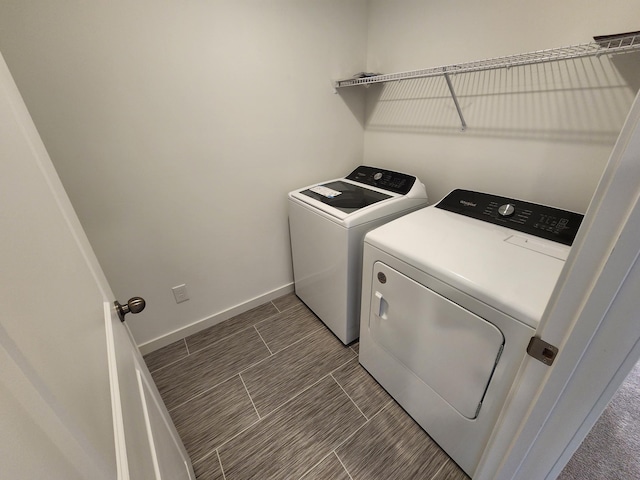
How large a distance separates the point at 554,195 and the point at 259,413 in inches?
72.8

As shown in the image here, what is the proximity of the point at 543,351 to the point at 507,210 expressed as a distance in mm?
879

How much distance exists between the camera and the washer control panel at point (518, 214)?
1117mm

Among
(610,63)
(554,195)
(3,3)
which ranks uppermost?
(3,3)

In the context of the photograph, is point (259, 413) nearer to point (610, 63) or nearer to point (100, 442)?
point (100, 442)

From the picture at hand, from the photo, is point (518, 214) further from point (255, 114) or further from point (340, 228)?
point (255, 114)

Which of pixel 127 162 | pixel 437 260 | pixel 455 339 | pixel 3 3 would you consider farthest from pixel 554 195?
pixel 3 3

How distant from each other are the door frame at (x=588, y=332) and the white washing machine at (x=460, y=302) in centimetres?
17

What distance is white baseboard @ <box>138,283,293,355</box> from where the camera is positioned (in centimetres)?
178

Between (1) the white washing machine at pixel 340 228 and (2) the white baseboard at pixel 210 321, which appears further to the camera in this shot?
(2) the white baseboard at pixel 210 321

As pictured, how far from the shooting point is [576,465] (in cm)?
120

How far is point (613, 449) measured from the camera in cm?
125

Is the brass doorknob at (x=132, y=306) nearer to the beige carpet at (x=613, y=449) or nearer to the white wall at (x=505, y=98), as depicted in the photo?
the white wall at (x=505, y=98)

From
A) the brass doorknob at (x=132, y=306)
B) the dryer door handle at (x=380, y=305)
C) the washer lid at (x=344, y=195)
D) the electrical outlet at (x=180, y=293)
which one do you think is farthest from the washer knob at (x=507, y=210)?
the electrical outlet at (x=180, y=293)

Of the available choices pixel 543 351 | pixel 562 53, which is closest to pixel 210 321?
pixel 543 351
